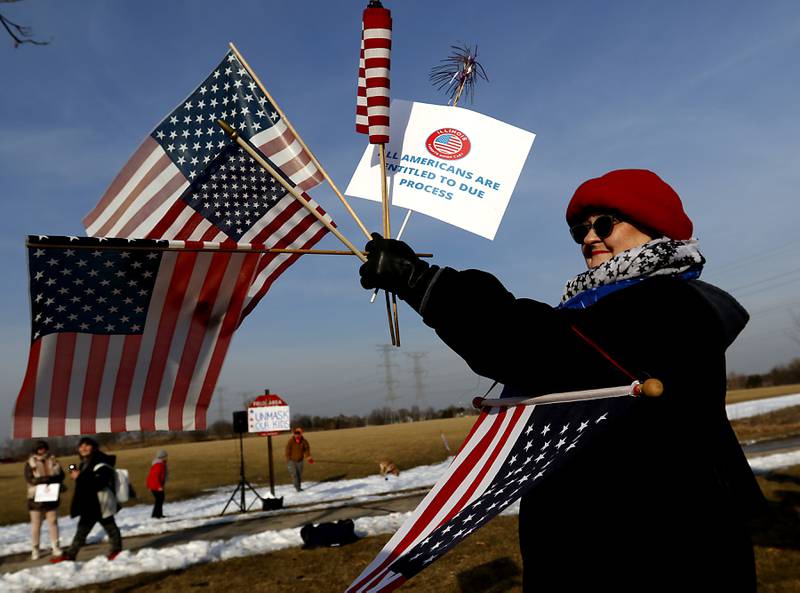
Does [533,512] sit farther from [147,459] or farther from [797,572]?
[147,459]

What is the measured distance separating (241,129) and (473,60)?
171 centimetres

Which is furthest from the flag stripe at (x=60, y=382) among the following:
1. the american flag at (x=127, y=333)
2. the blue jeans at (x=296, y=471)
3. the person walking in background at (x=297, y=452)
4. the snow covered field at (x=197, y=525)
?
the blue jeans at (x=296, y=471)

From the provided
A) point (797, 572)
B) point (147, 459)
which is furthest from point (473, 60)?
point (147, 459)

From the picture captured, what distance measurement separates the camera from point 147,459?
39812 millimetres

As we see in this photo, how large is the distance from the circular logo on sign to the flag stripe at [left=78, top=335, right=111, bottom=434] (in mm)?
2255

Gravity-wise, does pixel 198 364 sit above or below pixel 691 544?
above

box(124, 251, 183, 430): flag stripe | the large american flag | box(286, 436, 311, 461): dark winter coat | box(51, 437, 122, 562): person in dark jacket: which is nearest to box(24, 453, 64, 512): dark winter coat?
box(51, 437, 122, 562): person in dark jacket

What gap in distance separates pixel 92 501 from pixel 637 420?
1081cm

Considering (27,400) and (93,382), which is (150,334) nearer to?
(93,382)

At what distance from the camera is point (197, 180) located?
13.4 ft

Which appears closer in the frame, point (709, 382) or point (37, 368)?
point (709, 382)

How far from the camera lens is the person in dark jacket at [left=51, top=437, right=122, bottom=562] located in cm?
1020

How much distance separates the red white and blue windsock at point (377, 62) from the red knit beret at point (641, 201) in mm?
1066

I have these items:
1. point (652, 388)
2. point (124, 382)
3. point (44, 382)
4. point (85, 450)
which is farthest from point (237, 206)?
point (85, 450)
